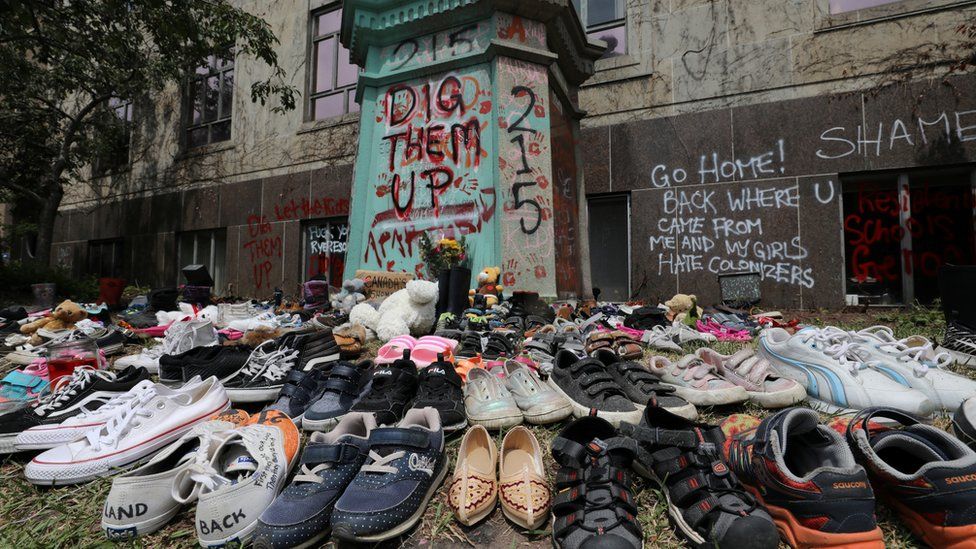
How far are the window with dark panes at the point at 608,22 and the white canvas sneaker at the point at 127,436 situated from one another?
951 cm

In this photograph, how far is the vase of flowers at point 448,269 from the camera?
17.7ft

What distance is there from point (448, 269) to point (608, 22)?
6.94m

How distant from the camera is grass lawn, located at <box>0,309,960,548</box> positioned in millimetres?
1420

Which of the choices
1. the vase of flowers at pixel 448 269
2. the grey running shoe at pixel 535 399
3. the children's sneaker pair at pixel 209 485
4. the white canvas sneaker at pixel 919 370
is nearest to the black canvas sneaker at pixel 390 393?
the children's sneaker pair at pixel 209 485

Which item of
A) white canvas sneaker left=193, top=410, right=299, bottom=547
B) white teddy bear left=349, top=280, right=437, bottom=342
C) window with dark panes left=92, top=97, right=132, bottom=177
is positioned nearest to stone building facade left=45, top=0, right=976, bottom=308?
white teddy bear left=349, top=280, right=437, bottom=342

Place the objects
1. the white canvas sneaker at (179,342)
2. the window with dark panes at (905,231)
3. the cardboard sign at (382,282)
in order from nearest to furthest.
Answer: the white canvas sneaker at (179,342) → the cardboard sign at (382,282) → the window with dark panes at (905,231)

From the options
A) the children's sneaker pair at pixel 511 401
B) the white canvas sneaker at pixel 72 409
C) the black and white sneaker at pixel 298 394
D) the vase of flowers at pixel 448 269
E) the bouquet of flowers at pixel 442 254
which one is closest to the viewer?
the white canvas sneaker at pixel 72 409

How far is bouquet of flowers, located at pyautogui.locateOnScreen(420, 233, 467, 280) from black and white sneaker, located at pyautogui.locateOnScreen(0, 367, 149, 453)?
12.0ft

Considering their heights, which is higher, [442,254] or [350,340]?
[442,254]

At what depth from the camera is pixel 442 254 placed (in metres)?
6.02

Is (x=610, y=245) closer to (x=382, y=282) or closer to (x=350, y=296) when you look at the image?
(x=382, y=282)

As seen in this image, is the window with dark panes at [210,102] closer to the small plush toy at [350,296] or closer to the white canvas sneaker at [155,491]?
the small plush toy at [350,296]

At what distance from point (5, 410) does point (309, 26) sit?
40.9ft

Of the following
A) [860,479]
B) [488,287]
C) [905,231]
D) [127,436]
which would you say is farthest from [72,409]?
[905,231]
